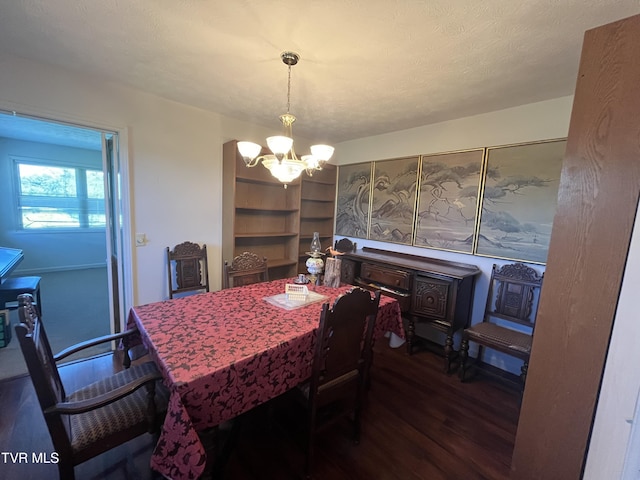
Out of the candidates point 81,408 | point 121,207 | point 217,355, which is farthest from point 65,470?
point 121,207

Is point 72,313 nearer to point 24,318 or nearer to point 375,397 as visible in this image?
point 24,318

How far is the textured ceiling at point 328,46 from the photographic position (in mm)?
1290

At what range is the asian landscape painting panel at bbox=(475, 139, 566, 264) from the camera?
2.19m

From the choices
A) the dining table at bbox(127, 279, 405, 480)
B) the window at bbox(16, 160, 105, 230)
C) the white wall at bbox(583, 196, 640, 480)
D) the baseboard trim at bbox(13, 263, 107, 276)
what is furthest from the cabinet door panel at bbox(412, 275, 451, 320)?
the baseboard trim at bbox(13, 263, 107, 276)

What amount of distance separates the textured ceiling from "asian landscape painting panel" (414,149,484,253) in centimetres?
50

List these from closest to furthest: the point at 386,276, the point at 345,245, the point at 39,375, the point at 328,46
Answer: the point at 39,375 → the point at 328,46 → the point at 386,276 → the point at 345,245

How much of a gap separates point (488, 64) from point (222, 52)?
1.67 m

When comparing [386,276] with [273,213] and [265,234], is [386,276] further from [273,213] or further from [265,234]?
[273,213]

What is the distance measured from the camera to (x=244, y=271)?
2.34 m

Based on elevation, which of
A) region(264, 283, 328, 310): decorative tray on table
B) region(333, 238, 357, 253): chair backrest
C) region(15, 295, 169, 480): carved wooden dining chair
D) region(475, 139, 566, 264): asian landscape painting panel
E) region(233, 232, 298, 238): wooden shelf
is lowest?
region(15, 295, 169, 480): carved wooden dining chair

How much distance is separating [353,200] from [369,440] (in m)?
2.68

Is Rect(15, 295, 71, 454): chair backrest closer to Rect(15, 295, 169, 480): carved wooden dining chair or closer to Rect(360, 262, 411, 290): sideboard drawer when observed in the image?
Rect(15, 295, 169, 480): carved wooden dining chair

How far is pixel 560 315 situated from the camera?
84cm

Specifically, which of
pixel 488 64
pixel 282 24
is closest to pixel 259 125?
pixel 282 24
